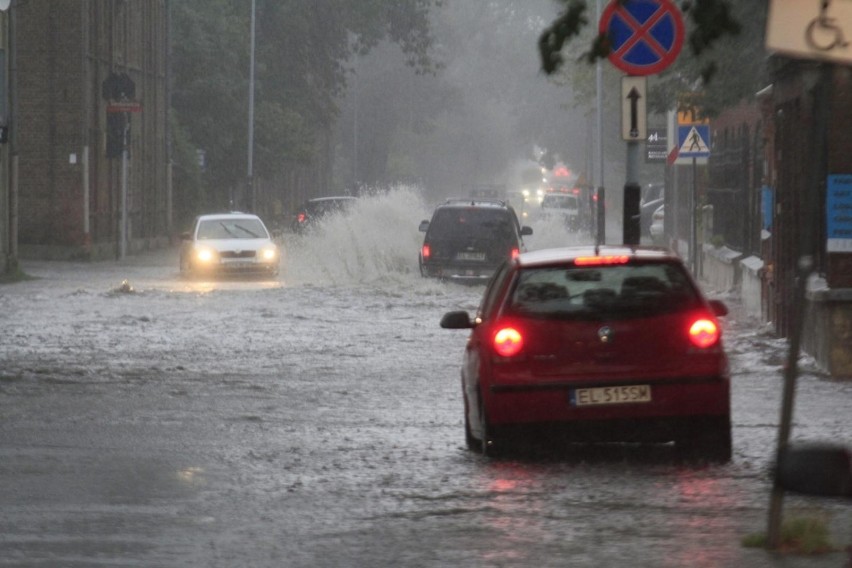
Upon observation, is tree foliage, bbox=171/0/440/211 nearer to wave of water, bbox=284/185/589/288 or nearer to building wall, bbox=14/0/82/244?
building wall, bbox=14/0/82/244

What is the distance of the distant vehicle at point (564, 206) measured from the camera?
262 ft

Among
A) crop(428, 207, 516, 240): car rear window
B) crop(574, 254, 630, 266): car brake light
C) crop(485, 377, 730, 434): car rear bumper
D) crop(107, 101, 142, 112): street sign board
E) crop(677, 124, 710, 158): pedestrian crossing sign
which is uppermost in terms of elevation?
crop(107, 101, 142, 112): street sign board

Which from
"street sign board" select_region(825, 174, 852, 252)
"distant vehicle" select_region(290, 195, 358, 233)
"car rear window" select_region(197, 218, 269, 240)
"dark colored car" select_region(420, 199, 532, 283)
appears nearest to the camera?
"street sign board" select_region(825, 174, 852, 252)

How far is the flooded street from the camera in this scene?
9102 mm

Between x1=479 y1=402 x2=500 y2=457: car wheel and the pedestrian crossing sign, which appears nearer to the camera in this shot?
x1=479 y1=402 x2=500 y2=457: car wheel

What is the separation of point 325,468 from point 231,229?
29.7 metres

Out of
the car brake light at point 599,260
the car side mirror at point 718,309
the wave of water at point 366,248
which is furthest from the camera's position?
the wave of water at point 366,248

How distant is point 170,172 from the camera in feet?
207

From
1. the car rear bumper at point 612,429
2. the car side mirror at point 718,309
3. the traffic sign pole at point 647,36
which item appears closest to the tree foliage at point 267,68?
the traffic sign pole at point 647,36

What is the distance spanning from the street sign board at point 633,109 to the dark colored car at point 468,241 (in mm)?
18143

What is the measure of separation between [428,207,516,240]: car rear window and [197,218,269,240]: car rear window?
19.6 ft

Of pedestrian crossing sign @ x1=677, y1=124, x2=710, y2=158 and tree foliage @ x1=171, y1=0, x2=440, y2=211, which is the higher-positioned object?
tree foliage @ x1=171, y1=0, x2=440, y2=211

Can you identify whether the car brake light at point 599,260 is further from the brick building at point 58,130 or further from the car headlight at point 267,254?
the brick building at point 58,130

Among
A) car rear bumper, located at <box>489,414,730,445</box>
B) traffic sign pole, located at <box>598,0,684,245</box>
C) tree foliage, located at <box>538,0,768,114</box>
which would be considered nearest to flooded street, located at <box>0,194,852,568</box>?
car rear bumper, located at <box>489,414,730,445</box>
